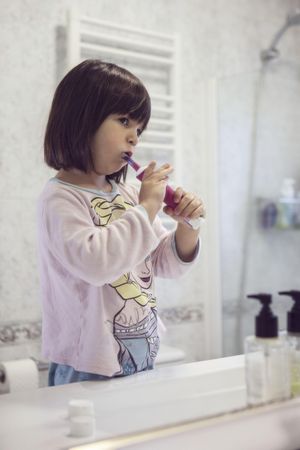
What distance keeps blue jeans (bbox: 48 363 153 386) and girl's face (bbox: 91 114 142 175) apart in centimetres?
28

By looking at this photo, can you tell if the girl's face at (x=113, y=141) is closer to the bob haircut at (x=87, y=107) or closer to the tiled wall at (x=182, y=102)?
the bob haircut at (x=87, y=107)

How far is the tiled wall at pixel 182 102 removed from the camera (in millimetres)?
1218

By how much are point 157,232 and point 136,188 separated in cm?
8

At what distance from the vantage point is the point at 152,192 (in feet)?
2.43

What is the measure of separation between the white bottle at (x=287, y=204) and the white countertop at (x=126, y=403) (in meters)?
0.49

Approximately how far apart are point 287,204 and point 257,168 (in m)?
0.11

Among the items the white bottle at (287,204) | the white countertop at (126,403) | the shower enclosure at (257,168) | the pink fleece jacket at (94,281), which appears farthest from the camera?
the white bottle at (287,204)

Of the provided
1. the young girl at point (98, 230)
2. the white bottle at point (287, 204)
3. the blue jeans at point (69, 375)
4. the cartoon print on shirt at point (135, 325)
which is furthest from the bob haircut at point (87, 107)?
the white bottle at point (287, 204)

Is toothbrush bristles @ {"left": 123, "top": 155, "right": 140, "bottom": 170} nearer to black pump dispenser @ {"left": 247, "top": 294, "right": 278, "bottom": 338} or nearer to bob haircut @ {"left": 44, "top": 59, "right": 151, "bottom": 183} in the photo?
bob haircut @ {"left": 44, "top": 59, "right": 151, "bottom": 183}

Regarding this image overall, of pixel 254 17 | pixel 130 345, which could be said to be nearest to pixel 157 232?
pixel 130 345

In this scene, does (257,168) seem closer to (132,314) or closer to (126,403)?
(132,314)

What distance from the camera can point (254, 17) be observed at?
1414mm

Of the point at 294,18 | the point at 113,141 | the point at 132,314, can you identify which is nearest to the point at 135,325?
the point at 132,314

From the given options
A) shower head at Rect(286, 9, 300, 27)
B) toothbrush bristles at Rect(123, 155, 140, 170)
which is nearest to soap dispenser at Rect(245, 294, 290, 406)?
toothbrush bristles at Rect(123, 155, 140, 170)
